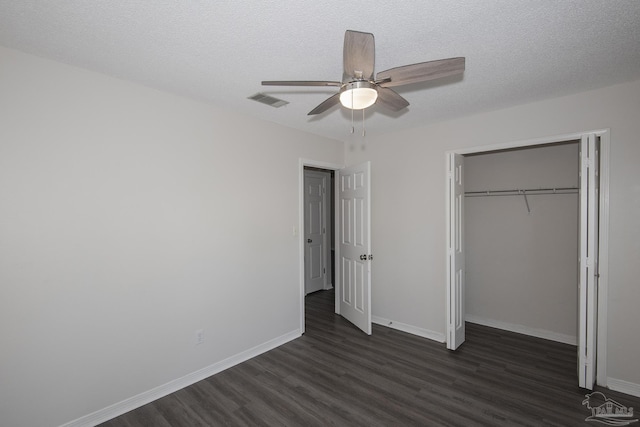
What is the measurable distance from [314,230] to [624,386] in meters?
4.23

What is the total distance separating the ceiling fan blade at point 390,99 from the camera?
1831 millimetres

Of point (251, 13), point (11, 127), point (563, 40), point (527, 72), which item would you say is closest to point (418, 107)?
point (527, 72)

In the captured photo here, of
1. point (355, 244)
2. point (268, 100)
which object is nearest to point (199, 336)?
point (355, 244)

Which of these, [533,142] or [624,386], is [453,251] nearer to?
[533,142]

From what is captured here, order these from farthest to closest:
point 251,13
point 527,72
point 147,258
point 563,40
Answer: point 147,258 < point 527,72 < point 563,40 < point 251,13

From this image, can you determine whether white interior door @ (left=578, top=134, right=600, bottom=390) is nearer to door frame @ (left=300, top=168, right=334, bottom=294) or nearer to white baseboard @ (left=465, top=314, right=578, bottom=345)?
white baseboard @ (left=465, top=314, right=578, bottom=345)

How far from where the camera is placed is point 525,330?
3830 mm

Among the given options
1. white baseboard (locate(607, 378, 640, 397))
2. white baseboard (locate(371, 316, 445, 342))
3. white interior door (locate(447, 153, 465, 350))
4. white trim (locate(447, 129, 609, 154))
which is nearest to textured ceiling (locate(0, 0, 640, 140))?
white trim (locate(447, 129, 609, 154))

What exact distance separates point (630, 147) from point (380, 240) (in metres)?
2.58

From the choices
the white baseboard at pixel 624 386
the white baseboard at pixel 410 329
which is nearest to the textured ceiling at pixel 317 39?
the white baseboard at pixel 624 386

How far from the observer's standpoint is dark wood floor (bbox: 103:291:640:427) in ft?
7.53

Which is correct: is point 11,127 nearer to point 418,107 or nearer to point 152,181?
point 152,181

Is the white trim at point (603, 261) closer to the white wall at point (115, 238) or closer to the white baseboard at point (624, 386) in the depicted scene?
the white baseboard at point (624, 386)

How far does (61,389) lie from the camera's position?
2113 mm
